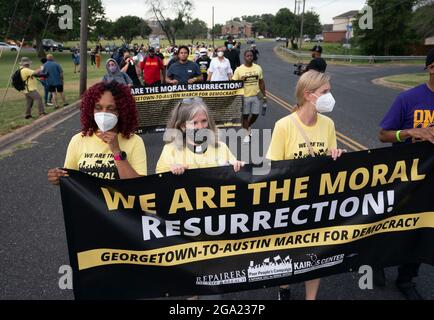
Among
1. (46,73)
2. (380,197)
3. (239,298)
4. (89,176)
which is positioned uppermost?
(46,73)

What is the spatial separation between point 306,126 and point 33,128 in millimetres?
9536

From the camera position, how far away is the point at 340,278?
12.1ft

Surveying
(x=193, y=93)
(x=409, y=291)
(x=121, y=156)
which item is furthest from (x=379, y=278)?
(x=193, y=93)

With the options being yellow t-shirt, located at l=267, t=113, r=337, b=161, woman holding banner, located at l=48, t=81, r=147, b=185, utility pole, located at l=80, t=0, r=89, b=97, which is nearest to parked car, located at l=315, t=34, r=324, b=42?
utility pole, located at l=80, t=0, r=89, b=97

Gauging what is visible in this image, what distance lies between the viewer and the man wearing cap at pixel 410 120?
10.7 ft

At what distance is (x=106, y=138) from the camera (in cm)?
286

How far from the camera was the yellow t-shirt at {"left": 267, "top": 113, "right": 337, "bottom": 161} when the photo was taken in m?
3.05

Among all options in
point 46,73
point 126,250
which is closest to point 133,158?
point 126,250

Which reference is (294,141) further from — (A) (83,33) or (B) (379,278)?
(A) (83,33)

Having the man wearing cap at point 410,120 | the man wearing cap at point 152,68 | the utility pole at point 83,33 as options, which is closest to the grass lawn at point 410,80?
the man wearing cap at point 152,68

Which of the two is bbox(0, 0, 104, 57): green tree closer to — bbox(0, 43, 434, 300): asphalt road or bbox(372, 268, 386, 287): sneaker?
bbox(0, 43, 434, 300): asphalt road
